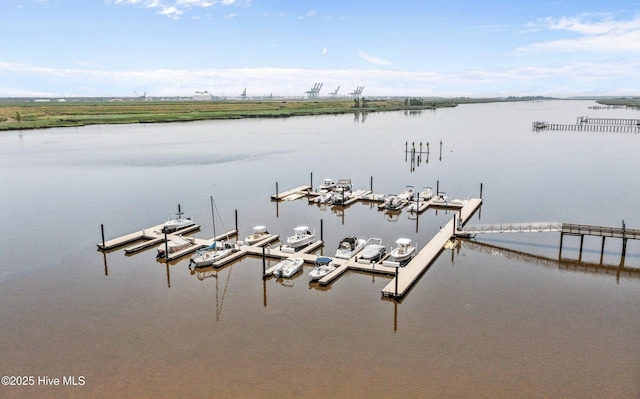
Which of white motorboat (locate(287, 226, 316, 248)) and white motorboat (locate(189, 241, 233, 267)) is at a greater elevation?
white motorboat (locate(287, 226, 316, 248))

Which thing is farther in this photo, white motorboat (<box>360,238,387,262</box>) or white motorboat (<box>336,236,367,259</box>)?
white motorboat (<box>336,236,367,259</box>)

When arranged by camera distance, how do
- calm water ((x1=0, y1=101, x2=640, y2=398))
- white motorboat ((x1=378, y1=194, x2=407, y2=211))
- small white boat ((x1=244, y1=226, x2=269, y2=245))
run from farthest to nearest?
1. white motorboat ((x1=378, y1=194, x2=407, y2=211))
2. small white boat ((x1=244, y1=226, x2=269, y2=245))
3. calm water ((x1=0, y1=101, x2=640, y2=398))

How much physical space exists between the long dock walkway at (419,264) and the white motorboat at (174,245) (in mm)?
16429

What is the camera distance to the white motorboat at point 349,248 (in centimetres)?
3428

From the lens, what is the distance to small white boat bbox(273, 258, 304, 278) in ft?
103

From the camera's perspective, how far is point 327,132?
135 m

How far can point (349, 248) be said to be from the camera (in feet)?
114

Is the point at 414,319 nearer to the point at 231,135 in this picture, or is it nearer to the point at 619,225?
the point at 619,225

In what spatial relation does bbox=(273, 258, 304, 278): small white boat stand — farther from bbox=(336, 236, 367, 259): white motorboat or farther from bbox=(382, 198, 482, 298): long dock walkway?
bbox=(382, 198, 482, 298): long dock walkway

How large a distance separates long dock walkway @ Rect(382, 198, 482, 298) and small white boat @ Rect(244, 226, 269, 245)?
40.0 feet

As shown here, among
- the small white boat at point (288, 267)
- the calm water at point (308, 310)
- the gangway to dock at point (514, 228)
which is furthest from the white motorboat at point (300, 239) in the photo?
the gangway to dock at point (514, 228)

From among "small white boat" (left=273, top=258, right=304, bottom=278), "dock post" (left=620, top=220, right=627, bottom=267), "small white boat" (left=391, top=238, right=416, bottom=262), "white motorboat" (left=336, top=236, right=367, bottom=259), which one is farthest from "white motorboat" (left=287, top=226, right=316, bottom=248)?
"dock post" (left=620, top=220, right=627, bottom=267)

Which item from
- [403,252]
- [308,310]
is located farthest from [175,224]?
[403,252]

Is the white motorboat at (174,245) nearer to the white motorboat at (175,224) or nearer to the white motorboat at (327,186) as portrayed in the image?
the white motorboat at (175,224)
